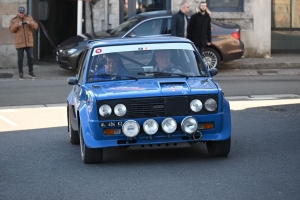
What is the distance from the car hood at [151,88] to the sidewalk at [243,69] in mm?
11353

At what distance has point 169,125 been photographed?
8.54 meters

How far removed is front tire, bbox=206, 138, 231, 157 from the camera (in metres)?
8.95

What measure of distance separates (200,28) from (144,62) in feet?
30.0

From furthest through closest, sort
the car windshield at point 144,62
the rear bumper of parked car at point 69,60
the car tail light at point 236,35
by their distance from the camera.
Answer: the car tail light at point 236,35, the rear bumper of parked car at point 69,60, the car windshield at point 144,62

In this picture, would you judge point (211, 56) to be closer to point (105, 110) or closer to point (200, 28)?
point (200, 28)

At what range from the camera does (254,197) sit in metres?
6.93

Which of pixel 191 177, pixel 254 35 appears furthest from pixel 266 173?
pixel 254 35

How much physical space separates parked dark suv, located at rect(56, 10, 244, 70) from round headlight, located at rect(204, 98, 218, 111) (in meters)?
11.3

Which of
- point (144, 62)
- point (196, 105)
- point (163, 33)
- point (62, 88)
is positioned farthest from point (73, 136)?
point (163, 33)

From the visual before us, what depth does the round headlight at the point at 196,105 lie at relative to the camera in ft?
28.2

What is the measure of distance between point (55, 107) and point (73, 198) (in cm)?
787

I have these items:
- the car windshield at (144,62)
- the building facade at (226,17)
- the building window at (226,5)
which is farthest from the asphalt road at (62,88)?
the car windshield at (144,62)

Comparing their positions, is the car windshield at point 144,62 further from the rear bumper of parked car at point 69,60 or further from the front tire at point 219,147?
the rear bumper of parked car at point 69,60

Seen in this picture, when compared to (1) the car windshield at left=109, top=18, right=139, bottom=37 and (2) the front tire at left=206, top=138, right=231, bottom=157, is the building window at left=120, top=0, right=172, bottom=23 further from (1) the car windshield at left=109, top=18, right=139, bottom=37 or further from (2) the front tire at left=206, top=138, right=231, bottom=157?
(2) the front tire at left=206, top=138, right=231, bottom=157
